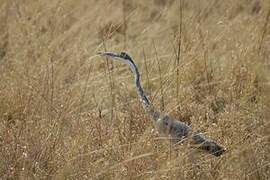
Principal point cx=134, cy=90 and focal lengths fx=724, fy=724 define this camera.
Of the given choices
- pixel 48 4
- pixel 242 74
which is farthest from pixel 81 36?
pixel 242 74

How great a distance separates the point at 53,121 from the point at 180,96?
3.00 ft

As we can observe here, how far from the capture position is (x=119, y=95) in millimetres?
5086

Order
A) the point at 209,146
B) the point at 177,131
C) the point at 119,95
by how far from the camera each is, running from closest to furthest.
→ the point at 209,146 → the point at 177,131 → the point at 119,95

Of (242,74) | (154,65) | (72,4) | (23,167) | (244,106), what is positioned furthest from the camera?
(72,4)

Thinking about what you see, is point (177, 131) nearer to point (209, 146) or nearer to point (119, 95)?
point (209, 146)

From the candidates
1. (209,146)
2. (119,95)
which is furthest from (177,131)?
(119,95)

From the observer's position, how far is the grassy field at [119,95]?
3.72m

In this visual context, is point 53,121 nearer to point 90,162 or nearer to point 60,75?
point 90,162

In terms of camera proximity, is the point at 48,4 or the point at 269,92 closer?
the point at 269,92

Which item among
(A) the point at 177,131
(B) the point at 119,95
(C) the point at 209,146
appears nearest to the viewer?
(C) the point at 209,146

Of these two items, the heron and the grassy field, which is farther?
the heron

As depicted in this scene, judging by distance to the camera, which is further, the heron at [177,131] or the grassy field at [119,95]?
the heron at [177,131]

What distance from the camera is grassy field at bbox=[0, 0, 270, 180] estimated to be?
3725 millimetres

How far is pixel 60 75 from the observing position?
16.8ft
